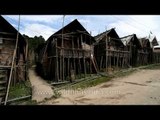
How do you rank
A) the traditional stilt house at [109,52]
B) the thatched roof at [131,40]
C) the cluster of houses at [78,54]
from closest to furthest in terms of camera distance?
the cluster of houses at [78,54] → the traditional stilt house at [109,52] → the thatched roof at [131,40]

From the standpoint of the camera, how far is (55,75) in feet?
65.9

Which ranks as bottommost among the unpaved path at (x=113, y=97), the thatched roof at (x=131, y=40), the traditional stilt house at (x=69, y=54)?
the unpaved path at (x=113, y=97)

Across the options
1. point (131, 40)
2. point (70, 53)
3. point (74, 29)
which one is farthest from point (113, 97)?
point (131, 40)

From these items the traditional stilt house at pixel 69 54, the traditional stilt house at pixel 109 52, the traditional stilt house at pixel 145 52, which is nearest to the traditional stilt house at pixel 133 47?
the traditional stilt house at pixel 145 52

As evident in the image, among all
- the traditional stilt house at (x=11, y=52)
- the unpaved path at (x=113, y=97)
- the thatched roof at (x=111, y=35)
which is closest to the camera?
the unpaved path at (x=113, y=97)

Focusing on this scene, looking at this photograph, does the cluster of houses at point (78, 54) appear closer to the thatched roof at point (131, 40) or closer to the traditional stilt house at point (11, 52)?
the thatched roof at point (131, 40)

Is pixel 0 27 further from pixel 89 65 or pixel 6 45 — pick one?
pixel 89 65

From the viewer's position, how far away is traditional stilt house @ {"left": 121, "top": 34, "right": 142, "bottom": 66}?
102 ft

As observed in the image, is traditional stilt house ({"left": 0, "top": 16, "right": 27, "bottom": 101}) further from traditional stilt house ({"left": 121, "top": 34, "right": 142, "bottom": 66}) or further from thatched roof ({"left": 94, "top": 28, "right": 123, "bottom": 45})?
traditional stilt house ({"left": 121, "top": 34, "right": 142, "bottom": 66})

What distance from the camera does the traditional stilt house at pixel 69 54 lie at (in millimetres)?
20589

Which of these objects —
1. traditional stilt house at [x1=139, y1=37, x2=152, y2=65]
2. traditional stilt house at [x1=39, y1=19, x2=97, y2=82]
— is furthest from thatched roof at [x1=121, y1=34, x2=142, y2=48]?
traditional stilt house at [x1=39, y1=19, x2=97, y2=82]

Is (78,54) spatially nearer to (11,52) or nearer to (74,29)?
(74,29)
